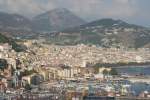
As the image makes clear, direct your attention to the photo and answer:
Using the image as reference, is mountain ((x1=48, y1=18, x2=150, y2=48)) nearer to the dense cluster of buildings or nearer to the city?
the city

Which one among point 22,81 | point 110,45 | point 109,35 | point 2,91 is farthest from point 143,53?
point 2,91

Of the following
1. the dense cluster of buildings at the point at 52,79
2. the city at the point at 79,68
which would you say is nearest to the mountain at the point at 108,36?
the city at the point at 79,68

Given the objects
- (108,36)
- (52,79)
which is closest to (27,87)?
(52,79)

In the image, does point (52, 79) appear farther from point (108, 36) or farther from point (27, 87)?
point (108, 36)

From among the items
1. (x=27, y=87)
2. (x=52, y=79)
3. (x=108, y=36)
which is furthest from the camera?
(x=108, y=36)

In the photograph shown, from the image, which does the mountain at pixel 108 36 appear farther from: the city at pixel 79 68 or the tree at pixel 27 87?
the tree at pixel 27 87

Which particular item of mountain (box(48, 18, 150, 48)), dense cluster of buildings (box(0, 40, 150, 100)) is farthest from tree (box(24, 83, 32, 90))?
mountain (box(48, 18, 150, 48))

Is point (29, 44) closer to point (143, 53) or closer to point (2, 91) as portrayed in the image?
point (143, 53)

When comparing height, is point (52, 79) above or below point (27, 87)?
above

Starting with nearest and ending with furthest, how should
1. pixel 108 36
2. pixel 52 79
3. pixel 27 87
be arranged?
pixel 27 87 → pixel 52 79 → pixel 108 36
